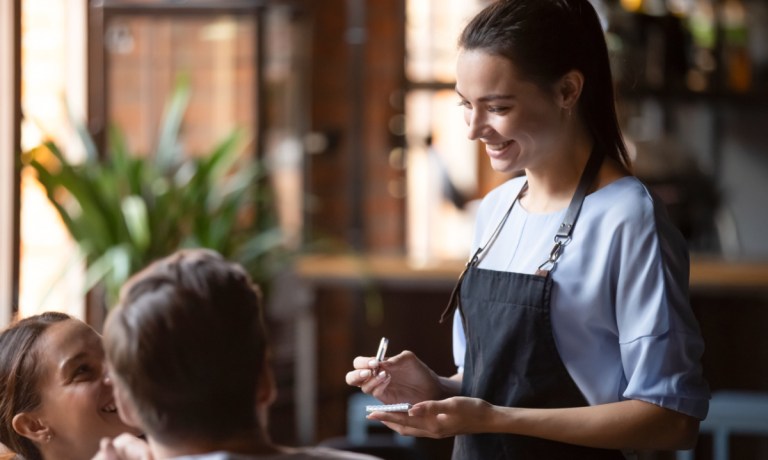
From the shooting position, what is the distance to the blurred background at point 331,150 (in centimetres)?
392

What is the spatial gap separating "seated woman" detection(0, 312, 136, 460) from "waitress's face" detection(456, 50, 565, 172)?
0.61 m

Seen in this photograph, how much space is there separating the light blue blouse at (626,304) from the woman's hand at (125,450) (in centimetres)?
53

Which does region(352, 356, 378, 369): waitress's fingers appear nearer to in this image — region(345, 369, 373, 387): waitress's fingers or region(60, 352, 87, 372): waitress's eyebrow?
region(345, 369, 373, 387): waitress's fingers

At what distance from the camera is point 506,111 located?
1.51 m

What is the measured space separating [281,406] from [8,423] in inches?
147

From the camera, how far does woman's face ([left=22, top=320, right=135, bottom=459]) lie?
1614 mm

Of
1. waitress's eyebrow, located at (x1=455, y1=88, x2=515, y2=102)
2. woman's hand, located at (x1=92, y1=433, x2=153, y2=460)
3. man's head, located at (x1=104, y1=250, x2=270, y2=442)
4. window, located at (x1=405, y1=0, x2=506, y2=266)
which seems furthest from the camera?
window, located at (x1=405, y1=0, x2=506, y2=266)

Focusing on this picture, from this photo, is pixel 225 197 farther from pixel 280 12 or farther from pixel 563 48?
pixel 563 48

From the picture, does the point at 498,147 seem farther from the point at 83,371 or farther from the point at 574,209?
the point at 83,371

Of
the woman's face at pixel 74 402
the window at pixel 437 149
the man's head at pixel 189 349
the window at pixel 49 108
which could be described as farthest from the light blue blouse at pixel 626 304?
the window at pixel 437 149

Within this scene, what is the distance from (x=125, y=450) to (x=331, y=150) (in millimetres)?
4517

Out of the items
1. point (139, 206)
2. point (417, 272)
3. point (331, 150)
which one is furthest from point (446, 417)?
point (331, 150)

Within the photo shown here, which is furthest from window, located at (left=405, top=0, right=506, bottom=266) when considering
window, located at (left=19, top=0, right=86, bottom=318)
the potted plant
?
the potted plant

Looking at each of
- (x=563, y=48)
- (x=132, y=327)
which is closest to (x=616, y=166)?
(x=563, y=48)
